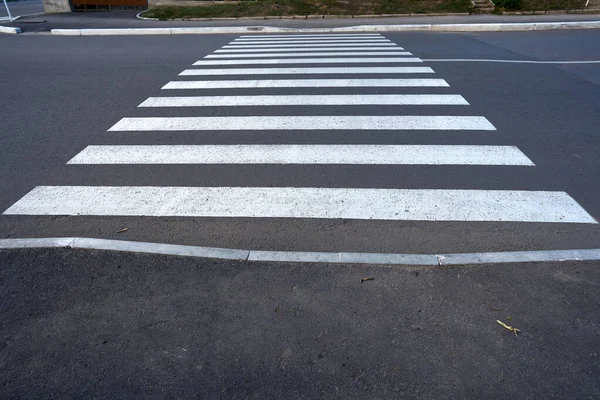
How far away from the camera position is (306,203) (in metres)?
4.66

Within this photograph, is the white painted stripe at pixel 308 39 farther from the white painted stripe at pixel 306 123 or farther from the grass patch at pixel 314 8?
the white painted stripe at pixel 306 123

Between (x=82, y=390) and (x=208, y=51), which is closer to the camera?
(x=82, y=390)

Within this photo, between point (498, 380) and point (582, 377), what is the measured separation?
531 mm

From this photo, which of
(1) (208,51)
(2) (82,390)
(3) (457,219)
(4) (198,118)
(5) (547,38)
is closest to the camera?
(2) (82,390)

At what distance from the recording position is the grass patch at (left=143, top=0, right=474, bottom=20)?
776 inches

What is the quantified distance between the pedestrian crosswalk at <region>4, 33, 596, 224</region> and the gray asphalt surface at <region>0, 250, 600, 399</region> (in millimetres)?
932

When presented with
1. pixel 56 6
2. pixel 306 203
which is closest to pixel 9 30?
pixel 56 6

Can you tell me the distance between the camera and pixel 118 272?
3684mm

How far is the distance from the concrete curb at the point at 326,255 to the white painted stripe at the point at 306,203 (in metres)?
0.60

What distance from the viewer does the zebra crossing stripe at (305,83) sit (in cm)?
866

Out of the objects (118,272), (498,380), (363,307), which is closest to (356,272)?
(363,307)

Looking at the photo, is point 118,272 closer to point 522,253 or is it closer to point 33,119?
point 522,253

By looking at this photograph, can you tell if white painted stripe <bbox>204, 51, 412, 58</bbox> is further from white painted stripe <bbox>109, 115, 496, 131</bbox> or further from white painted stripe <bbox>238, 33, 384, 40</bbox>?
white painted stripe <bbox>109, 115, 496, 131</bbox>

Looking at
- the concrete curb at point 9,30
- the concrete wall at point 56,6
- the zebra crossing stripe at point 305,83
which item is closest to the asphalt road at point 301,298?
the zebra crossing stripe at point 305,83
